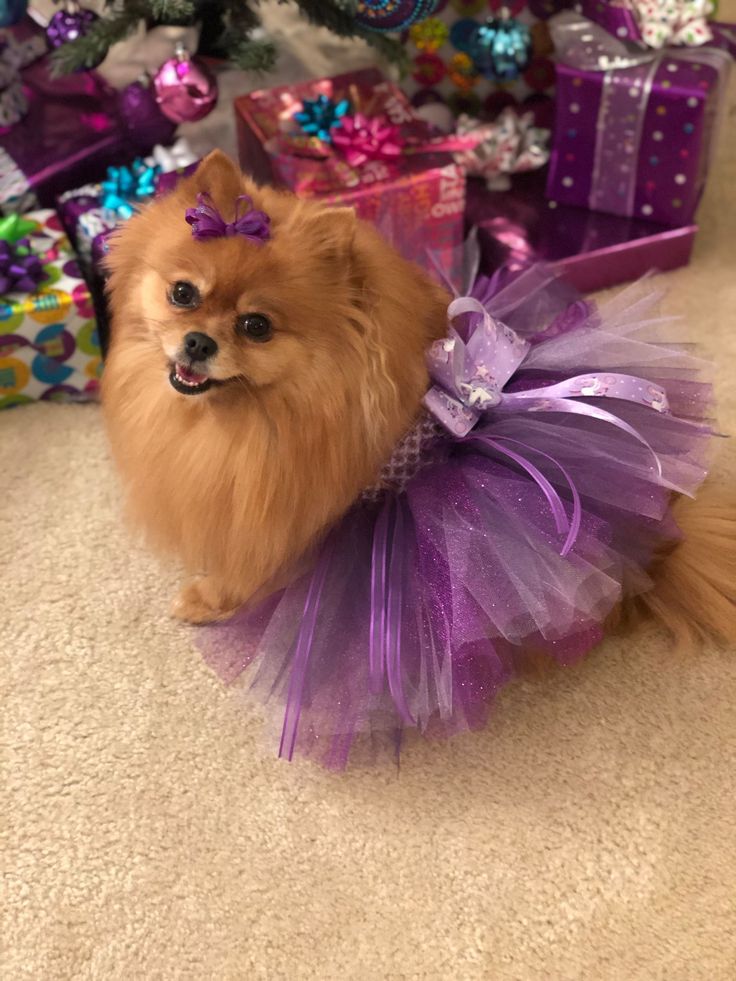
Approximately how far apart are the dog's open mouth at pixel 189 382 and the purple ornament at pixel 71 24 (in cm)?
86

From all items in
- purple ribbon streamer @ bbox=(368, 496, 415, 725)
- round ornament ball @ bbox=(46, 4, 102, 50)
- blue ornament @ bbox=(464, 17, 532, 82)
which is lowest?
purple ribbon streamer @ bbox=(368, 496, 415, 725)

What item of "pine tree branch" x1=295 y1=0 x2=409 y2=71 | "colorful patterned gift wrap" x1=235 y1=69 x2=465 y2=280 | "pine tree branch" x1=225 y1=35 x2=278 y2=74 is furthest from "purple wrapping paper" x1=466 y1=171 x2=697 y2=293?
"pine tree branch" x1=225 y1=35 x2=278 y2=74

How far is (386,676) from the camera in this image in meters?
0.98

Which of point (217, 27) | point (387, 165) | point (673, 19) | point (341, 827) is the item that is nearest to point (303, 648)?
point (341, 827)

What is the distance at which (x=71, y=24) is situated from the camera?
1.46 m

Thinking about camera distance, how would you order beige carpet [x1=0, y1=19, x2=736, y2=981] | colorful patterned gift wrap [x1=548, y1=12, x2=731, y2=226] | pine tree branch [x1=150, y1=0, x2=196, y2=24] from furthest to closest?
colorful patterned gift wrap [x1=548, y1=12, x2=731, y2=226], pine tree branch [x1=150, y1=0, x2=196, y2=24], beige carpet [x1=0, y1=19, x2=736, y2=981]

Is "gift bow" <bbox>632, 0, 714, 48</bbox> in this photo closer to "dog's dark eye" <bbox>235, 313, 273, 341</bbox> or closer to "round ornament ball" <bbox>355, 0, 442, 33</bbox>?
"round ornament ball" <bbox>355, 0, 442, 33</bbox>

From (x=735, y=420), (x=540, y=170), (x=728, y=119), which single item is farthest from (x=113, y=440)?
(x=728, y=119)

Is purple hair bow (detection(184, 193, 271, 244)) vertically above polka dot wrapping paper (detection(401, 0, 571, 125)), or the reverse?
purple hair bow (detection(184, 193, 271, 244))

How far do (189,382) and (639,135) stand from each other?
3.61ft

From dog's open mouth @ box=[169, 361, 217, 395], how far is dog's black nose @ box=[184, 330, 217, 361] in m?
0.03

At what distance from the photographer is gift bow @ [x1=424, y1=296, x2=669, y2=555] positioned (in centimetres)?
99

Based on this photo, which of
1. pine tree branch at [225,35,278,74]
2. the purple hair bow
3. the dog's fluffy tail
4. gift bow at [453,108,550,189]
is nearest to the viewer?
the purple hair bow

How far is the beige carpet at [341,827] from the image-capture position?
38.4 inches
